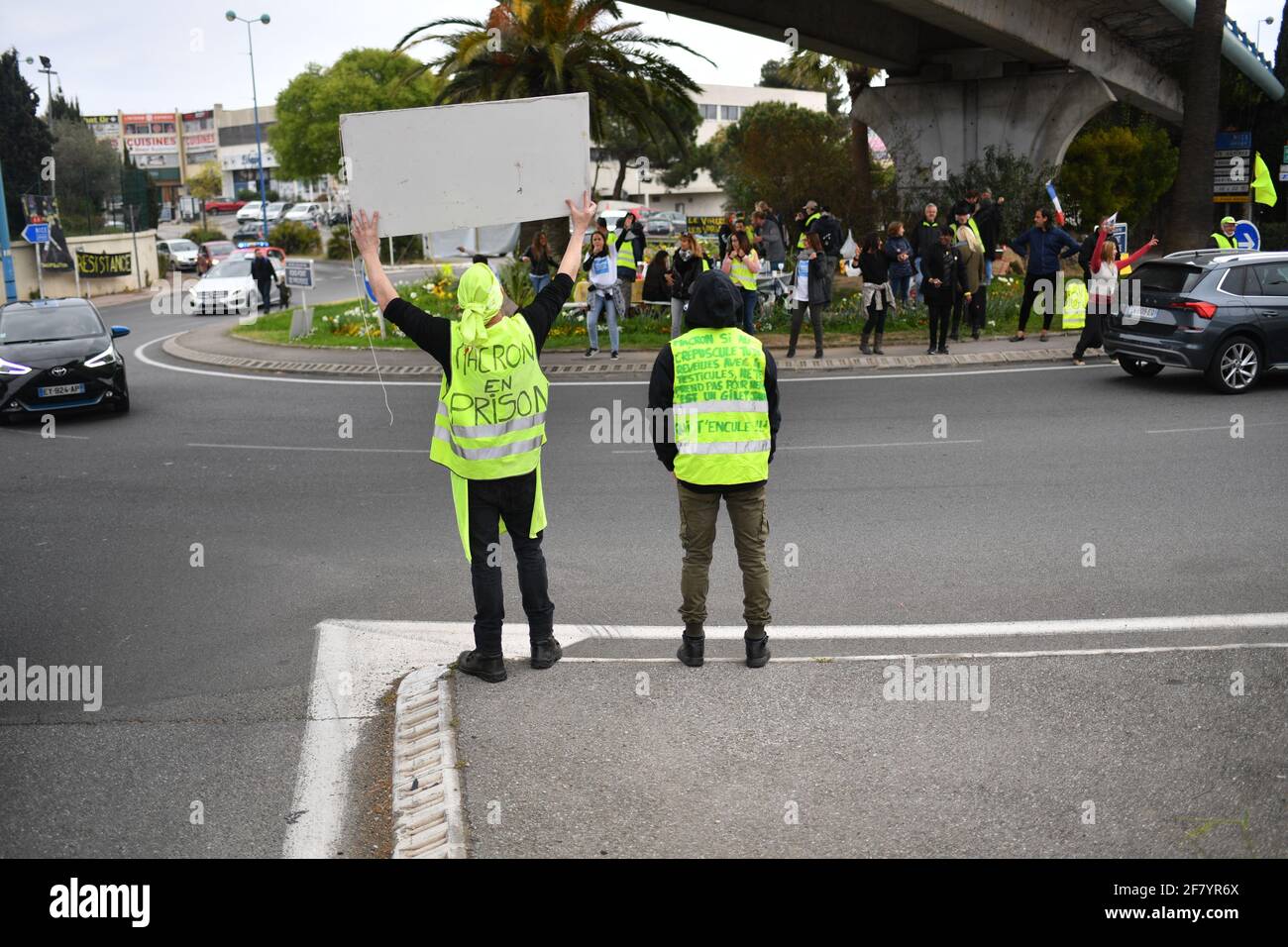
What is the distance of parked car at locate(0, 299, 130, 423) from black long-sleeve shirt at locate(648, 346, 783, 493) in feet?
37.5

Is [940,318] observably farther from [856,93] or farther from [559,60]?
[856,93]

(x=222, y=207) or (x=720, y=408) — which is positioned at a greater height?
(x=222, y=207)

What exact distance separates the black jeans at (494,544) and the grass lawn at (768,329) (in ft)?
43.8

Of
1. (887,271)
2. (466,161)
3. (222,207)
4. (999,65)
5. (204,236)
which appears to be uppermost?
(222,207)

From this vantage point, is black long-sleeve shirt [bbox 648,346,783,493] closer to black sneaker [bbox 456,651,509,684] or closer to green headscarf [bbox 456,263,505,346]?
green headscarf [bbox 456,263,505,346]

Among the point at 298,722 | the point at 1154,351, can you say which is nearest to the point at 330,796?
the point at 298,722

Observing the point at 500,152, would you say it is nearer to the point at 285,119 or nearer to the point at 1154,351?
the point at 1154,351

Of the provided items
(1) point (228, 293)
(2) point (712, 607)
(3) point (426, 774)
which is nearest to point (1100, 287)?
(2) point (712, 607)

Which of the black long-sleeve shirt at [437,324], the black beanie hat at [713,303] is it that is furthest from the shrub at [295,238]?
the black beanie hat at [713,303]

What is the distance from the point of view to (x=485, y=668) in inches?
240

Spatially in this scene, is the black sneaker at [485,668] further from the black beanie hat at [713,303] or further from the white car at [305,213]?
the white car at [305,213]

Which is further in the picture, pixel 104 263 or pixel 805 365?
pixel 104 263

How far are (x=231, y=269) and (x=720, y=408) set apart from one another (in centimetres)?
3167

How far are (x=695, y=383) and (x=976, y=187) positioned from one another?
24.0m
